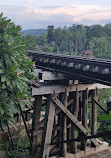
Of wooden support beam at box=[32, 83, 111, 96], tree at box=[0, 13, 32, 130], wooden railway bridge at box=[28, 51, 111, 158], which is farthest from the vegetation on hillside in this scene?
tree at box=[0, 13, 32, 130]

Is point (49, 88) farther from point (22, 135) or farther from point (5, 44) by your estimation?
point (22, 135)

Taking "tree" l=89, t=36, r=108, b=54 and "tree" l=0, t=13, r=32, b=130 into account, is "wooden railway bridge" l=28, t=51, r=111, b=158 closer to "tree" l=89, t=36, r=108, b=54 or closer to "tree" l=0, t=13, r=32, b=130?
"tree" l=0, t=13, r=32, b=130

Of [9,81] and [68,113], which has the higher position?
[9,81]

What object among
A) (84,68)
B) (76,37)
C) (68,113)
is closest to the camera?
(84,68)

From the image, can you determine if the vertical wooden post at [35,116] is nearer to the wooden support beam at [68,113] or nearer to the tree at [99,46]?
the wooden support beam at [68,113]

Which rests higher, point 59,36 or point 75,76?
point 59,36

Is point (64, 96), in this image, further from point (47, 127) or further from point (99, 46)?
point (99, 46)

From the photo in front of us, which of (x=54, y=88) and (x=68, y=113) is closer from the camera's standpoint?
(x=54, y=88)

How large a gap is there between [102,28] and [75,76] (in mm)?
65057

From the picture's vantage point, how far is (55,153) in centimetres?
801

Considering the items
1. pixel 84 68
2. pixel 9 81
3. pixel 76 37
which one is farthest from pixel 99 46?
pixel 9 81

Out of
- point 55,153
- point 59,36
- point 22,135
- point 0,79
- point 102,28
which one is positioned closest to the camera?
point 0,79

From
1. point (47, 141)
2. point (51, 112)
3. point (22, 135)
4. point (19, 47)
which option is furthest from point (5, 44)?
point (22, 135)

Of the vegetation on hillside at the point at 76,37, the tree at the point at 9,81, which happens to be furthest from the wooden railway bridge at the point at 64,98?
the vegetation on hillside at the point at 76,37
